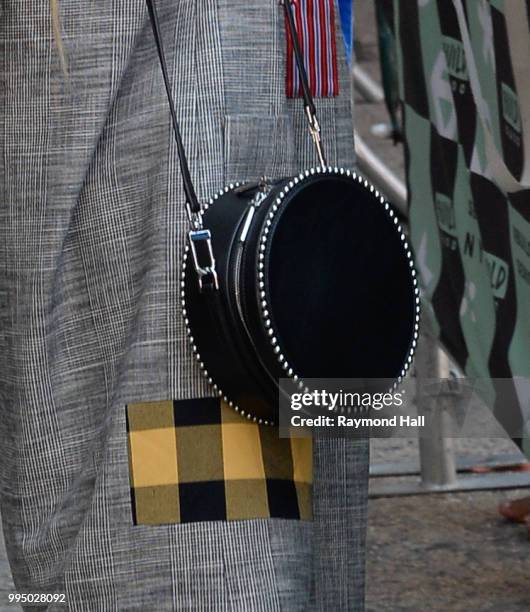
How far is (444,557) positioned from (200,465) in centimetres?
127

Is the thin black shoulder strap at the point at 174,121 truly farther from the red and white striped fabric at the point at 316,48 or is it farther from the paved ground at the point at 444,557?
the paved ground at the point at 444,557

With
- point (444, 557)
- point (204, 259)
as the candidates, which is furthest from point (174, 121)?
point (444, 557)

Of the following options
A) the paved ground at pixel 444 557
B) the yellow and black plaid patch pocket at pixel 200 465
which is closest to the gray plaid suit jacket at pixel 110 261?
the yellow and black plaid patch pocket at pixel 200 465

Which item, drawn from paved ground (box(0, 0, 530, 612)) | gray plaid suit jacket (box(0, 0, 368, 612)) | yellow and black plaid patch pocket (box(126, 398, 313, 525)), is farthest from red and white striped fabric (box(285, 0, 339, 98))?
paved ground (box(0, 0, 530, 612))

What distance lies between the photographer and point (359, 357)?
1566 mm

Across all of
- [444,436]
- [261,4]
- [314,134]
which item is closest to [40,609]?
[314,134]

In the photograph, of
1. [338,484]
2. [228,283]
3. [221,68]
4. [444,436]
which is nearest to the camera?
[228,283]

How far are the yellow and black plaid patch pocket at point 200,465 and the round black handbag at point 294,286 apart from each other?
34 mm

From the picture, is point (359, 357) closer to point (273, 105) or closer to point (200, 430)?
point (200, 430)

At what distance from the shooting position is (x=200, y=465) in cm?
158

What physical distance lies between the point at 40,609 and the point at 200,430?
0.99 feet

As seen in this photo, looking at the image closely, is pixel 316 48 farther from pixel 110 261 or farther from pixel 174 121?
pixel 110 261

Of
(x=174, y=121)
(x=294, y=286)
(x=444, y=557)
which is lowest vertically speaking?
(x=444, y=557)

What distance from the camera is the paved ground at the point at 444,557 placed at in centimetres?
256
